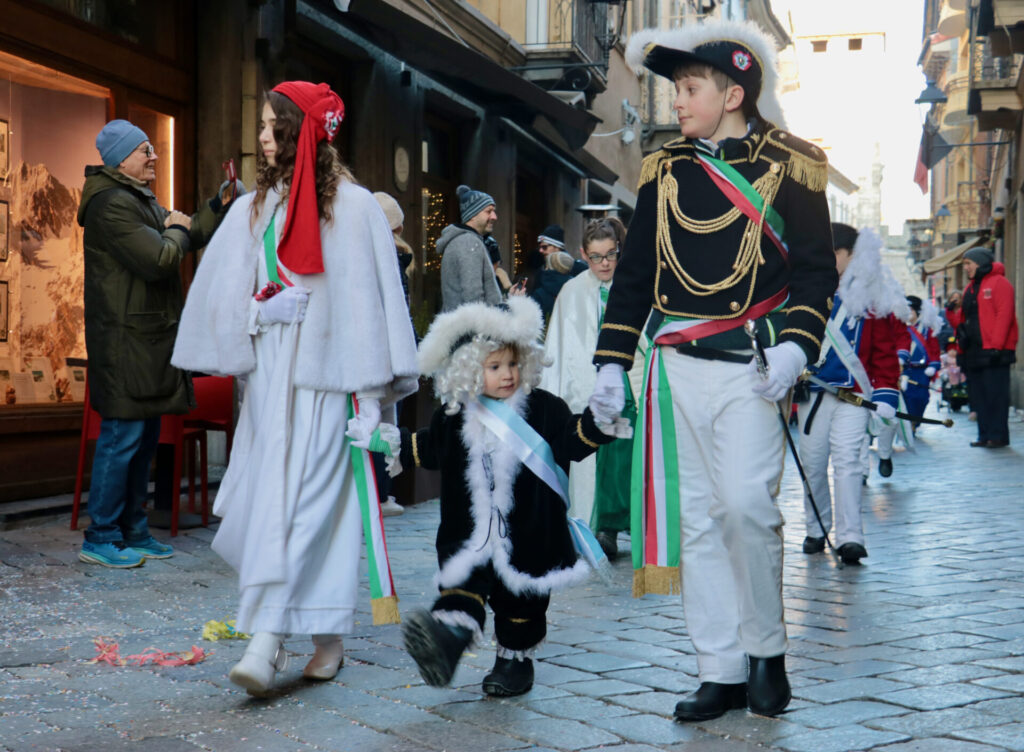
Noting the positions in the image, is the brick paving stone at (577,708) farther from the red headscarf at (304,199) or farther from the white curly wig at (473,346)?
A: the red headscarf at (304,199)

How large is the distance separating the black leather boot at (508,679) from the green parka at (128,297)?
10.1 feet

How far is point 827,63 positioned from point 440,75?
8159 cm

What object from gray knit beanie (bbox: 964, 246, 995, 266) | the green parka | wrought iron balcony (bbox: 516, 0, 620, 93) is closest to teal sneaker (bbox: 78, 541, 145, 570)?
the green parka

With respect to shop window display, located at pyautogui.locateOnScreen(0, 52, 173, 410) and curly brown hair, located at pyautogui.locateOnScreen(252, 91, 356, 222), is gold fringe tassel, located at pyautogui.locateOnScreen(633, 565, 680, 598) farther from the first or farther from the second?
shop window display, located at pyautogui.locateOnScreen(0, 52, 173, 410)

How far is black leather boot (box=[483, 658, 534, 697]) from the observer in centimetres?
414

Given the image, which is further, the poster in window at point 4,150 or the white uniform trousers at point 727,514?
the poster in window at point 4,150

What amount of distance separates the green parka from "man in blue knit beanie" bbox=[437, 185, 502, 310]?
2836 millimetres

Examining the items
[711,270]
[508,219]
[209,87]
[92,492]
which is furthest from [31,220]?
[508,219]

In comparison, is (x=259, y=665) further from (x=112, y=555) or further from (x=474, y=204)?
(x=474, y=204)

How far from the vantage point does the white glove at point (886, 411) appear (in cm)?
704

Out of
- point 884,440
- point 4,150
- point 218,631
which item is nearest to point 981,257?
point 884,440

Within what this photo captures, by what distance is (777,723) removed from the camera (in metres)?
3.83

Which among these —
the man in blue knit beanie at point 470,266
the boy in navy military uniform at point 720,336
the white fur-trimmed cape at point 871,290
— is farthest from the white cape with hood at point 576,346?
the boy in navy military uniform at point 720,336

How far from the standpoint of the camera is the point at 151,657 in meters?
4.62
